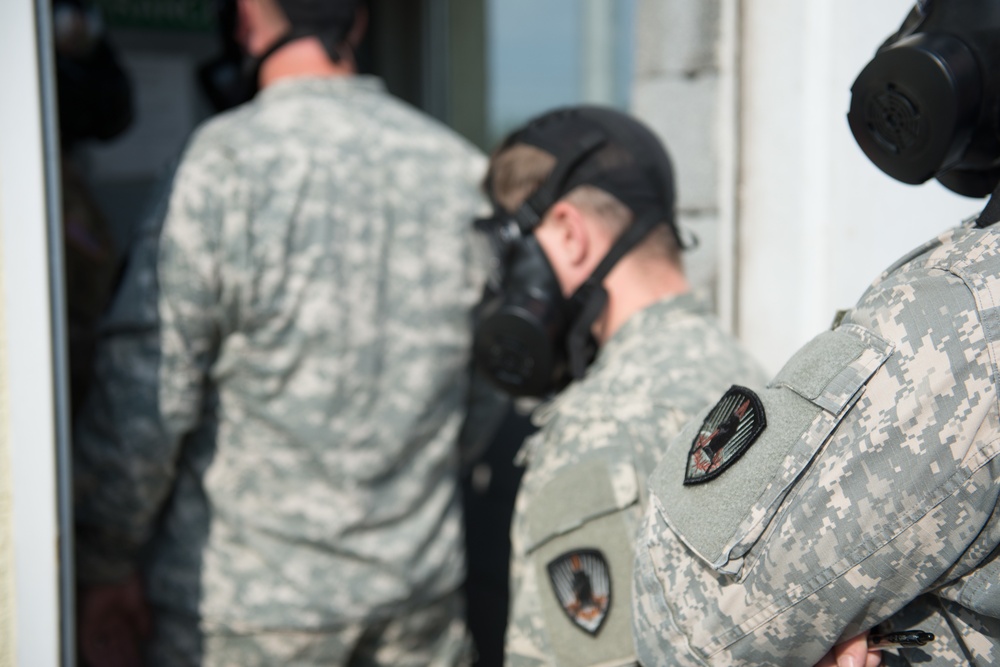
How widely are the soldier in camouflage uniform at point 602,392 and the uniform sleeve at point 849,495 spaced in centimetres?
32

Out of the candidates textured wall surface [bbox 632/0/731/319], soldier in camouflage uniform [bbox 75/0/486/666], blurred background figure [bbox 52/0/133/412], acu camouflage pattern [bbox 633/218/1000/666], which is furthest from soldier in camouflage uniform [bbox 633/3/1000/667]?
blurred background figure [bbox 52/0/133/412]

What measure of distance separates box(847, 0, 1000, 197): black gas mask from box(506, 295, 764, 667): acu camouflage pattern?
48 centimetres

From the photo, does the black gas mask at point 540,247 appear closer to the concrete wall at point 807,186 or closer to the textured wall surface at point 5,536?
the concrete wall at point 807,186

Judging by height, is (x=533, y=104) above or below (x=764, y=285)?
above

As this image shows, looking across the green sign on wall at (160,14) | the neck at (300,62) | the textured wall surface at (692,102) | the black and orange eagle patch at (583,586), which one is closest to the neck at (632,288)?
the black and orange eagle patch at (583,586)

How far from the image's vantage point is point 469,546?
3.01 meters

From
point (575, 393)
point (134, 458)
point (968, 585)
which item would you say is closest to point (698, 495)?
point (968, 585)

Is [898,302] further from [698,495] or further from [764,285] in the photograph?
[764,285]

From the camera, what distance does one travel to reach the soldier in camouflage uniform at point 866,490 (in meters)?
0.84

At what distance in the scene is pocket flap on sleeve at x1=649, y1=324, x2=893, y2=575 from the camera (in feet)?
2.92

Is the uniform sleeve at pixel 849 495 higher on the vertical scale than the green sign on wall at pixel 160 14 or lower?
lower

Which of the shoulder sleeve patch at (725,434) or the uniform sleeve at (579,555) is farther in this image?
the uniform sleeve at (579,555)

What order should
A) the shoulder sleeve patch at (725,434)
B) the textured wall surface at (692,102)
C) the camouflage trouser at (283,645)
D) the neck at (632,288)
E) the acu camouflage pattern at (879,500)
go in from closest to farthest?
the acu camouflage pattern at (879,500), the shoulder sleeve patch at (725,434), the neck at (632,288), the camouflage trouser at (283,645), the textured wall surface at (692,102)

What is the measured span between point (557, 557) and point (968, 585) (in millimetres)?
579
